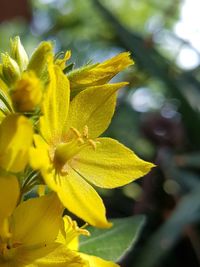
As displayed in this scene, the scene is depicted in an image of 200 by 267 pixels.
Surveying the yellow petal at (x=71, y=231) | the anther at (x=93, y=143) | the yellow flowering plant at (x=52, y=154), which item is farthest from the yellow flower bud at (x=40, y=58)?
the yellow petal at (x=71, y=231)

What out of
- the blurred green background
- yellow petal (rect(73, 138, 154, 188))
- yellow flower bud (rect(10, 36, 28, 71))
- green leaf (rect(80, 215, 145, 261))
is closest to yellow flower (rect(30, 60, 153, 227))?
yellow petal (rect(73, 138, 154, 188))

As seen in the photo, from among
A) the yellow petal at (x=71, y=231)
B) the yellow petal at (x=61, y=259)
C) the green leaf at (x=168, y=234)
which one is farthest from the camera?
the green leaf at (x=168, y=234)

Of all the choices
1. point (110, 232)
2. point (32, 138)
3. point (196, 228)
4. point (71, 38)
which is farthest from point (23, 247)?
point (71, 38)

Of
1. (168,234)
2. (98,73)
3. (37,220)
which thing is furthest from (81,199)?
(168,234)

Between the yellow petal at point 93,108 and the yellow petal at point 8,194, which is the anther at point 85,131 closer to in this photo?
the yellow petal at point 93,108

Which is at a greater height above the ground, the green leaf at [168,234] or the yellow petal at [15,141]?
the yellow petal at [15,141]

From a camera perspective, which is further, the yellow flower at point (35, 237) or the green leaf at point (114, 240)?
the green leaf at point (114, 240)
